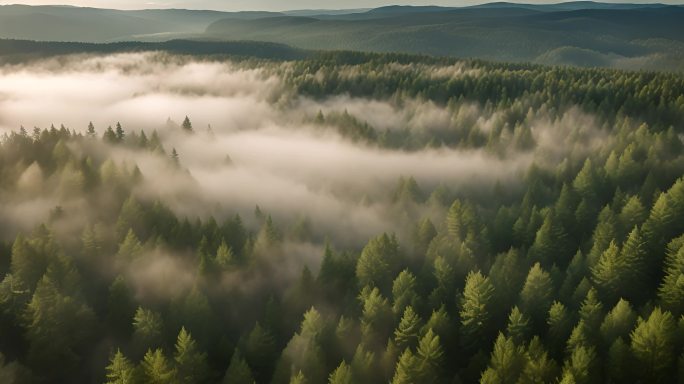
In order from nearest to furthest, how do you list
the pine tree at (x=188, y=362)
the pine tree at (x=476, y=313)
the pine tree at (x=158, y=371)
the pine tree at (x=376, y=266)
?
1. the pine tree at (x=158, y=371)
2. the pine tree at (x=188, y=362)
3. the pine tree at (x=476, y=313)
4. the pine tree at (x=376, y=266)

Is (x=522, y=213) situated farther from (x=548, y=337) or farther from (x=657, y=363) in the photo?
(x=657, y=363)

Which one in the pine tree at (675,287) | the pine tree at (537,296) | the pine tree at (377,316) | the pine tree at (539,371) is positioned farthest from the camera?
the pine tree at (377,316)

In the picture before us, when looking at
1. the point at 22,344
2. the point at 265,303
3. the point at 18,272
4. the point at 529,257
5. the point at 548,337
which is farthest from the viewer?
the point at 529,257

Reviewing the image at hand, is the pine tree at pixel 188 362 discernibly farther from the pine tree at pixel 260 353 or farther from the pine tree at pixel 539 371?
the pine tree at pixel 539 371

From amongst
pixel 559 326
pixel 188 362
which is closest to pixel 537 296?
pixel 559 326

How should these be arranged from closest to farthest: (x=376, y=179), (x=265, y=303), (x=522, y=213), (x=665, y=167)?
(x=265, y=303) → (x=522, y=213) → (x=665, y=167) → (x=376, y=179)

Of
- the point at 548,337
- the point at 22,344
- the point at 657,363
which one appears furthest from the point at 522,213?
the point at 22,344

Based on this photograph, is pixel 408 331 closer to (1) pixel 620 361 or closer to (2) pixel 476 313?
(2) pixel 476 313

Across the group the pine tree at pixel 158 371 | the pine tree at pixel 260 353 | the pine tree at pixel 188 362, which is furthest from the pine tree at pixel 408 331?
the pine tree at pixel 158 371
